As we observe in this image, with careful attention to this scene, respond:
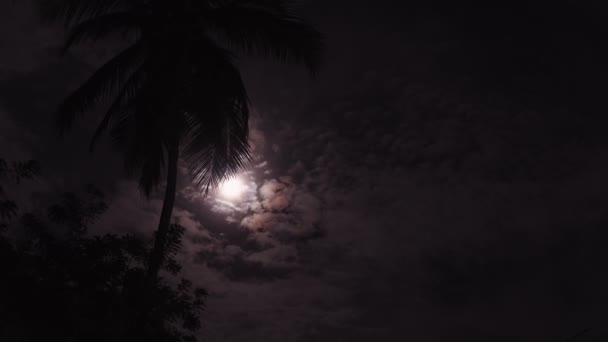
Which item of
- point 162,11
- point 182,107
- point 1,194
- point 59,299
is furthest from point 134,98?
point 59,299

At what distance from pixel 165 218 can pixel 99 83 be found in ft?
9.46

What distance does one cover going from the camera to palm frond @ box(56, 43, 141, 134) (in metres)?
8.98

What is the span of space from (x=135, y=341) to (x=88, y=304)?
4.00 ft

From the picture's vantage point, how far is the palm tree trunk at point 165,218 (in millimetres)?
8195

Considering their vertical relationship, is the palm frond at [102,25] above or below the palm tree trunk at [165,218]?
above

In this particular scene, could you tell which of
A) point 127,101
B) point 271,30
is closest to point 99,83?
point 127,101

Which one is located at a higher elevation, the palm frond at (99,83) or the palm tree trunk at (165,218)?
the palm frond at (99,83)

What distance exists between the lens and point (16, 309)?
675 centimetres

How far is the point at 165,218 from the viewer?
8.66m

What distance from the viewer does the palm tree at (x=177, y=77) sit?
8352mm

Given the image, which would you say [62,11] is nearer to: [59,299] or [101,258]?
[101,258]

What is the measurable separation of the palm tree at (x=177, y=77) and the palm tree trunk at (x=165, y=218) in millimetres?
18

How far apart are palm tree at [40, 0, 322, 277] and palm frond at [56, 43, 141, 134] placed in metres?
0.02

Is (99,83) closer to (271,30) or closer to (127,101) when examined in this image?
(127,101)
